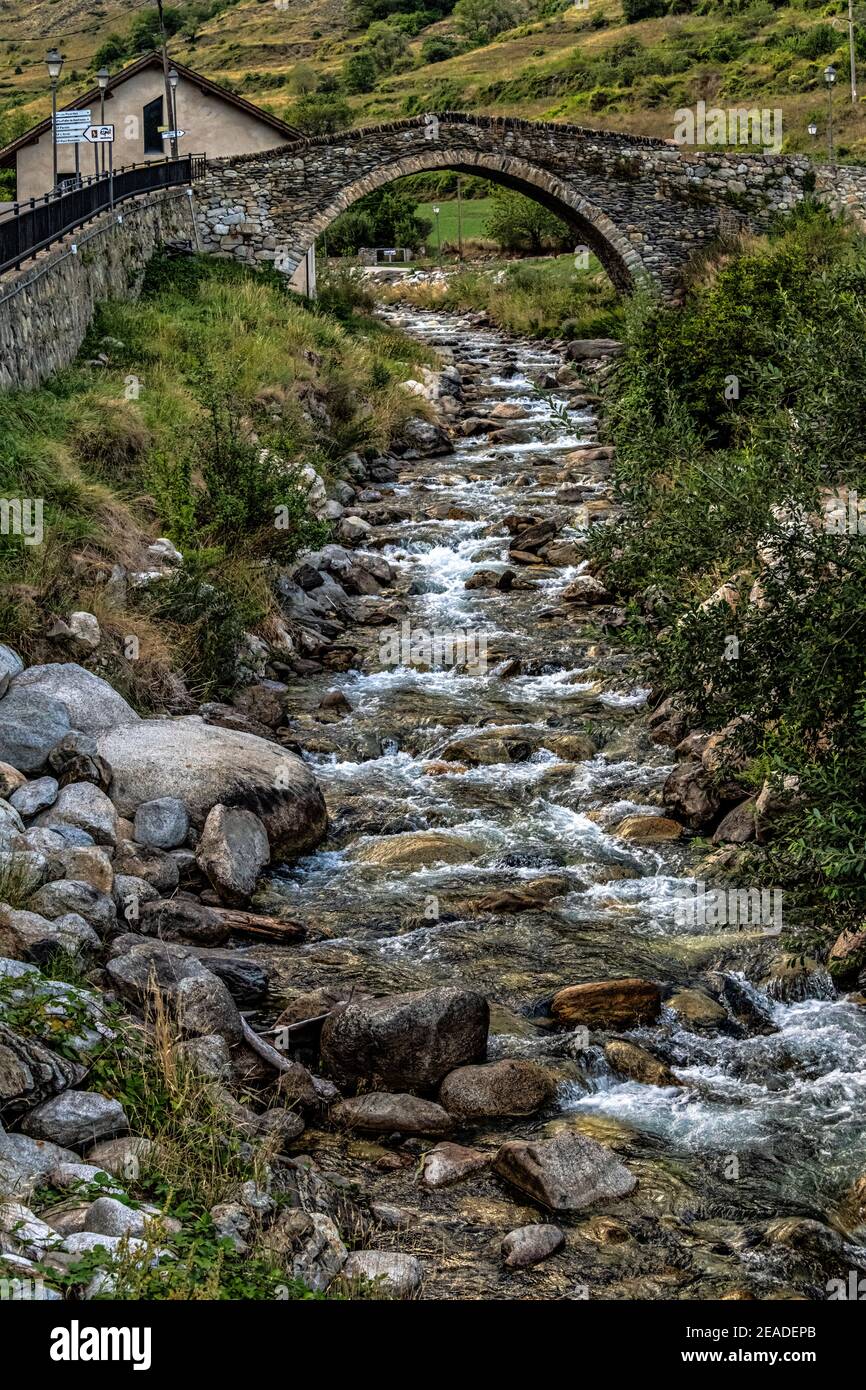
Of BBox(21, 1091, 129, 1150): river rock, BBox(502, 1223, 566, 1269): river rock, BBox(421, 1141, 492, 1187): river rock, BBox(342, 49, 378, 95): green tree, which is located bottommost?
BBox(502, 1223, 566, 1269): river rock

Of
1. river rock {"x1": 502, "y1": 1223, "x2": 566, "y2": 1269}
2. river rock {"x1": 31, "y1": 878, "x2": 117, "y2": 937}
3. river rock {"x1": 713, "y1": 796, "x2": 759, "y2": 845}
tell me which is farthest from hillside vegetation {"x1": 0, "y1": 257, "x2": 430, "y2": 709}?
river rock {"x1": 502, "y1": 1223, "x2": 566, "y2": 1269}

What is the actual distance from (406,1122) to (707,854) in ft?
12.3

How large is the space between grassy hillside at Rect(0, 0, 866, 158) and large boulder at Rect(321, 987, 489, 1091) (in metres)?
37.0

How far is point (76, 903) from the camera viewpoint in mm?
8125

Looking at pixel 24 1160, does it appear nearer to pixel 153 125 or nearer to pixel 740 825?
pixel 740 825

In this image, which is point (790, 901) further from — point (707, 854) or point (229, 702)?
point (229, 702)

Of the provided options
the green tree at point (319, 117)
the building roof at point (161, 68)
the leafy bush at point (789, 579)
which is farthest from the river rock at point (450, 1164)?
the green tree at point (319, 117)

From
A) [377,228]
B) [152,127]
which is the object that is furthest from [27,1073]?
[377,228]

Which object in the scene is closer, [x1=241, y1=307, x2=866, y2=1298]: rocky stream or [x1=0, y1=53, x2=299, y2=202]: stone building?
[x1=241, y1=307, x2=866, y2=1298]: rocky stream

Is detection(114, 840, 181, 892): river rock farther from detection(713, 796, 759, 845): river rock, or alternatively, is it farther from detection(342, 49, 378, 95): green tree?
detection(342, 49, 378, 95): green tree

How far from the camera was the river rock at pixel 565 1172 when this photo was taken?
6.54 metres

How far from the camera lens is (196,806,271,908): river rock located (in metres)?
9.49

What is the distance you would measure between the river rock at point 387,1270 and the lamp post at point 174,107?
94.6 ft

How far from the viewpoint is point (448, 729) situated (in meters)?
12.8
